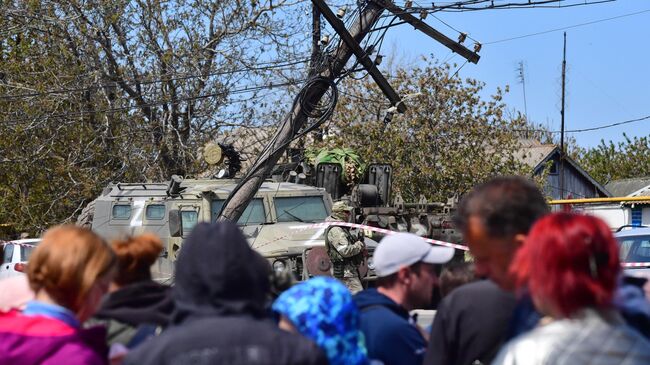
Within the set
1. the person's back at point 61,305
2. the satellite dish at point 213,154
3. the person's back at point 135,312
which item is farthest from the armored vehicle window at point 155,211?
the person's back at point 61,305

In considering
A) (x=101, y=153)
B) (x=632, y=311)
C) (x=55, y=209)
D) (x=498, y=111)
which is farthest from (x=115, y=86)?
(x=632, y=311)

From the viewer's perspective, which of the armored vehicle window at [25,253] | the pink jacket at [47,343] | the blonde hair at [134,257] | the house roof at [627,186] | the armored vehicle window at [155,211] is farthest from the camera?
the house roof at [627,186]

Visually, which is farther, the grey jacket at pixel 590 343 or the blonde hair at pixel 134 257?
the blonde hair at pixel 134 257

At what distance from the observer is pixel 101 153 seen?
72.8 feet

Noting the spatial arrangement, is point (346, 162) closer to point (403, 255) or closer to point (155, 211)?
point (155, 211)

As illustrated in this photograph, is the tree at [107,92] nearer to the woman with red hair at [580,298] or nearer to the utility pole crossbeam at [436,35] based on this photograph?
the utility pole crossbeam at [436,35]

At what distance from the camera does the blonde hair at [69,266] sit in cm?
322

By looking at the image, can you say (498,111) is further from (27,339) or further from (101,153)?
(27,339)

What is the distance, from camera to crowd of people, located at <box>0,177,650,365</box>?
2771 millimetres

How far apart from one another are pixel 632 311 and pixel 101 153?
2024cm

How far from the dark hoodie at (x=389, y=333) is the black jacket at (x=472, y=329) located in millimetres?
175

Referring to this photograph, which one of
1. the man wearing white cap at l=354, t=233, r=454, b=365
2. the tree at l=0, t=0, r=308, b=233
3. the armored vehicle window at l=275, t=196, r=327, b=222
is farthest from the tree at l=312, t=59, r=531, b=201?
the man wearing white cap at l=354, t=233, r=454, b=365

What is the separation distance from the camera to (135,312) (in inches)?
138

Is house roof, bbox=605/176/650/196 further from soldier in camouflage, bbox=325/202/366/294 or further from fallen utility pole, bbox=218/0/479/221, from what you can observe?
soldier in camouflage, bbox=325/202/366/294
